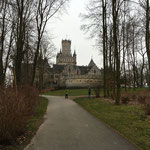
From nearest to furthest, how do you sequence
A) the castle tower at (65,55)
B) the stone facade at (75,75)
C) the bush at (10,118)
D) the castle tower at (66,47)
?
the bush at (10,118) → the stone facade at (75,75) → the castle tower at (65,55) → the castle tower at (66,47)

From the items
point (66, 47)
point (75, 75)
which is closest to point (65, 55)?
point (66, 47)

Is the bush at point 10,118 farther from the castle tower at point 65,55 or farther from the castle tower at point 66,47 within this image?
the castle tower at point 66,47

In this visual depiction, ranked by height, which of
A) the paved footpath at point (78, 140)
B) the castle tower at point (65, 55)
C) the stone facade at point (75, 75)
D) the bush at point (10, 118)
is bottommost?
the paved footpath at point (78, 140)

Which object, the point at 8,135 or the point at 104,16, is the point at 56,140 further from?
the point at 104,16

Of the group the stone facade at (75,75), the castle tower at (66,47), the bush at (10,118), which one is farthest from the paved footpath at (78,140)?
the castle tower at (66,47)

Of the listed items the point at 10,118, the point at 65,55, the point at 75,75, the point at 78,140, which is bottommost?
the point at 78,140

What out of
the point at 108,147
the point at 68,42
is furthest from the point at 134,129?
the point at 68,42

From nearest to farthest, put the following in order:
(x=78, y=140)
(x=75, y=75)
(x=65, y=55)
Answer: (x=78, y=140) < (x=75, y=75) < (x=65, y=55)

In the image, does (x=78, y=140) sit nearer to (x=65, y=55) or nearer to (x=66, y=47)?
(x=65, y=55)

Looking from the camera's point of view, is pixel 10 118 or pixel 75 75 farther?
pixel 75 75

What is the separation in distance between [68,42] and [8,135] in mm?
118775

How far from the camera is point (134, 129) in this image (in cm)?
671

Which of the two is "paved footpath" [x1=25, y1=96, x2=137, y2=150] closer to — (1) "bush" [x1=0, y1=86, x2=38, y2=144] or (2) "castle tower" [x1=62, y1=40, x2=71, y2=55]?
(1) "bush" [x1=0, y1=86, x2=38, y2=144]

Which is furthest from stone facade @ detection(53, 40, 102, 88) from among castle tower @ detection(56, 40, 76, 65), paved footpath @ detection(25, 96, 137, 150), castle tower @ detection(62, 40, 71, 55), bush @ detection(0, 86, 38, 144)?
bush @ detection(0, 86, 38, 144)
